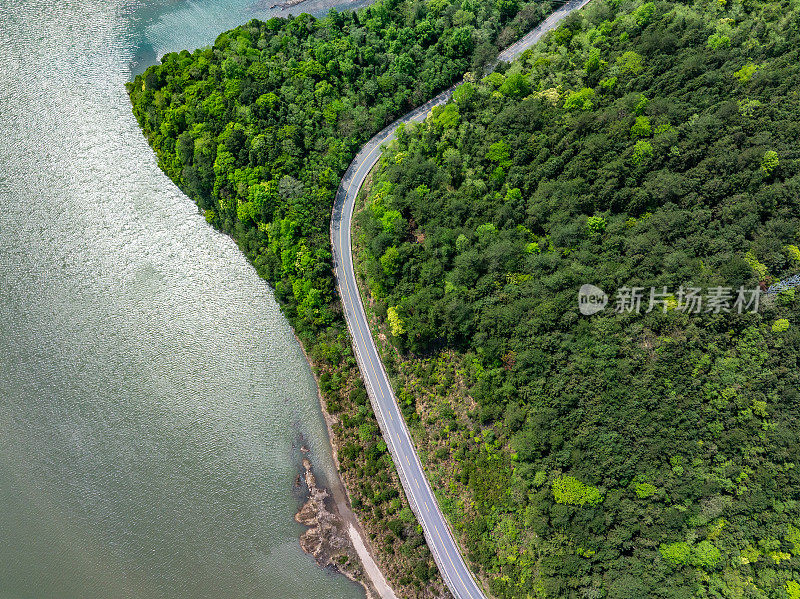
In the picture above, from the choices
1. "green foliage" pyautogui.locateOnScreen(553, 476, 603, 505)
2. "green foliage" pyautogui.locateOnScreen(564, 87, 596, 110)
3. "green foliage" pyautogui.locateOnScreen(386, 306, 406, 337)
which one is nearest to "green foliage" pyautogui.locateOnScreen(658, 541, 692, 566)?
"green foliage" pyautogui.locateOnScreen(553, 476, 603, 505)

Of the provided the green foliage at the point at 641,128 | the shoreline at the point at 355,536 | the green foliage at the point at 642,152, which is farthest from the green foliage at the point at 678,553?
the green foliage at the point at 641,128

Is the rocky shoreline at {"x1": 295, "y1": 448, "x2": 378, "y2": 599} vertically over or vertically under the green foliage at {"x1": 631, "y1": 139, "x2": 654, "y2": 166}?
under

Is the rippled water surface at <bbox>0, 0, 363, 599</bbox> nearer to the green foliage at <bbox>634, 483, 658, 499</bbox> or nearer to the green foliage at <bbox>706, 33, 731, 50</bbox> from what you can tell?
the green foliage at <bbox>634, 483, 658, 499</bbox>

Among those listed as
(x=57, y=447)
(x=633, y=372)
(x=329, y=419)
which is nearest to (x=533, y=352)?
(x=633, y=372)

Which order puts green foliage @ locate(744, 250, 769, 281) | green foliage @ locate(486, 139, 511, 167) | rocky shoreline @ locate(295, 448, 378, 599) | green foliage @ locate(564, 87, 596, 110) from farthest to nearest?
green foliage @ locate(564, 87, 596, 110) < green foliage @ locate(486, 139, 511, 167) < rocky shoreline @ locate(295, 448, 378, 599) < green foliage @ locate(744, 250, 769, 281)

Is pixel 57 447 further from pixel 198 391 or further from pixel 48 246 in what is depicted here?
pixel 48 246

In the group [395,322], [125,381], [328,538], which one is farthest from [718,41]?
[125,381]
